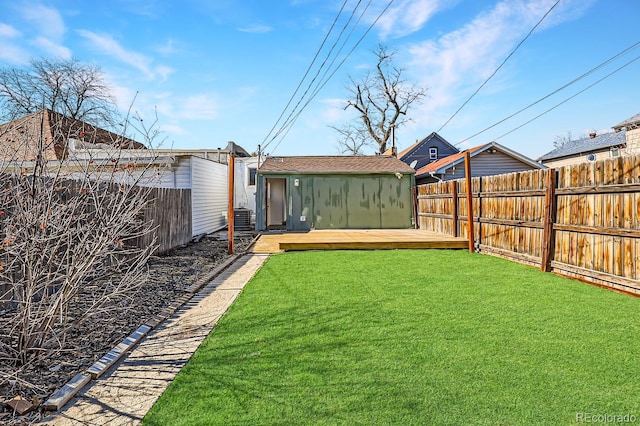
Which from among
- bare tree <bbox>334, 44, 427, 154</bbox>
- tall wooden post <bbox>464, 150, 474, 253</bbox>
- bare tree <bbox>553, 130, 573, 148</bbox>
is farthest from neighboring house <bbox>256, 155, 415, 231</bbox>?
bare tree <bbox>553, 130, 573, 148</bbox>

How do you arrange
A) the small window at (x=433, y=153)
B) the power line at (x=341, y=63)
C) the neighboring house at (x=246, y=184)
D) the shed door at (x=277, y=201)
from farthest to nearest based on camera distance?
1. the small window at (x=433, y=153)
2. the shed door at (x=277, y=201)
3. the neighboring house at (x=246, y=184)
4. the power line at (x=341, y=63)

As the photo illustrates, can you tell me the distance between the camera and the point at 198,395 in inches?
93.5

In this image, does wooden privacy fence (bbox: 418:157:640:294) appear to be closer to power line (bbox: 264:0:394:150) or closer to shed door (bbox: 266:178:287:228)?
power line (bbox: 264:0:394:150)

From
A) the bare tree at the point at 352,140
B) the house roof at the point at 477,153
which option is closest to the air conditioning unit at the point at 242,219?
the house roof at the point at 477,153

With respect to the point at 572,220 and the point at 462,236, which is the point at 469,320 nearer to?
the point at 572,220

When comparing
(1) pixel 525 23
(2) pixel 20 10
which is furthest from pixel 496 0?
(2) pixel 20 10

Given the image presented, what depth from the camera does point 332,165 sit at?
1474 cm

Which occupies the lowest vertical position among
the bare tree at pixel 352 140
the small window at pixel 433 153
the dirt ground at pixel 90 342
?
the dirt ground at pixel 90 342

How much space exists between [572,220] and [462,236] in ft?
13.4

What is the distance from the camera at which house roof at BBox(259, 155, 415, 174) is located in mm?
14078

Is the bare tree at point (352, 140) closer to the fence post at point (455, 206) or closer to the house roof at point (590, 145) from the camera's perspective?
the house roof at point (590, 145)

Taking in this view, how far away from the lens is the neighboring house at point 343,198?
553 inches

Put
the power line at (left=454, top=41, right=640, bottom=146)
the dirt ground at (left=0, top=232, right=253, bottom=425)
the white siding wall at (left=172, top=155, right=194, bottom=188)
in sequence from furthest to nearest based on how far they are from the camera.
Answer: the power line at (left=454, top=41, right=640, bottom=146) → the white siding wall at (left=172, top=155, right=194, bottom=188) → the dirt ground at (left=0, top=232, right=253, bottom=425)

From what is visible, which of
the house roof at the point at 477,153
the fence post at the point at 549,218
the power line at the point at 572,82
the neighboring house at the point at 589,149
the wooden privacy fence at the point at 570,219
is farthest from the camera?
the neighboring house at the point at 589,149
